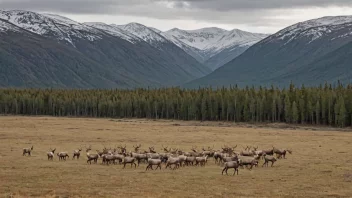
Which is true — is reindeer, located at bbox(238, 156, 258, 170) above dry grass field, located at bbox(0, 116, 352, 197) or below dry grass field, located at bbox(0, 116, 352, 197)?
above

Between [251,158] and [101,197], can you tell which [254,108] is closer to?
[251,158]

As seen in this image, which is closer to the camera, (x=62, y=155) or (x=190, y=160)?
(x=190, y=160)

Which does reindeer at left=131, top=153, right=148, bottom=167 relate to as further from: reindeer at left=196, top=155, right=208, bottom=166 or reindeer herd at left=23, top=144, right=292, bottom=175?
reindeer at left=196, top=155, right=208, bottom=166

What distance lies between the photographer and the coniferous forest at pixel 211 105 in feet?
442

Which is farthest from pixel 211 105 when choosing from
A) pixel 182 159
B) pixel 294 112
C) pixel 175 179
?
pixel 175 179

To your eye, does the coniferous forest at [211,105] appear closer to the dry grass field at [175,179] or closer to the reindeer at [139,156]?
the dry grass field at [175,179]

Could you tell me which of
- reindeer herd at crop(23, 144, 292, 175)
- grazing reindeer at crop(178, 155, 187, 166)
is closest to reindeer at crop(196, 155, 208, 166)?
reindeer herd at crop(23, 144, 292, 175)

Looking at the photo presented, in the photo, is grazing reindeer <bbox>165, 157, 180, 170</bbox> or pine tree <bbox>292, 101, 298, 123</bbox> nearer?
grazing reindeer <bbox>165, 157, 180, 170</bbox>

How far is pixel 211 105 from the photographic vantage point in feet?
511

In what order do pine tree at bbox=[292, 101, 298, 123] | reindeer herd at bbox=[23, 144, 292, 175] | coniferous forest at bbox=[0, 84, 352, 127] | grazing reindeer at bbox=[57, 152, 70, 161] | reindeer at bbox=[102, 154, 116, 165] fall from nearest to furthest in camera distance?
reindeer herd at bbox=[23, 144, 292, 175]
reindeer at bbox=[102, 154, 116, 165]
grazing reindeer at bbox=[57, 152, 70, 161]
pine tree at bbox=[292, 101, 298, 123]
coniferous forest at bbox=[0, 84, 352, 127]

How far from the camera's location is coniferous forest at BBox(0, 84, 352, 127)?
134625mm

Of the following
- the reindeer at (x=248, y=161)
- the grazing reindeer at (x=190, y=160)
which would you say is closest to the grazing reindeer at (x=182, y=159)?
the grazing reindeer at (x=190, y=160)

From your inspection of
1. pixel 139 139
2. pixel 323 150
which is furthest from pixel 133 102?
pixel 323 150

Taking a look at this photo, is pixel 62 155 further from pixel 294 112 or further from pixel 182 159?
pixel 294 112
